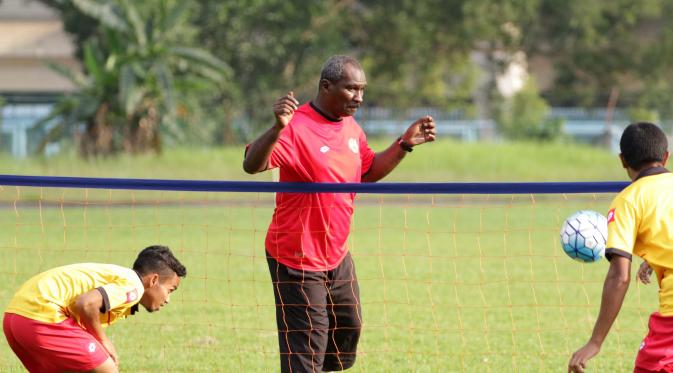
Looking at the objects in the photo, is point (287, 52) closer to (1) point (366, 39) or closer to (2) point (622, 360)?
(1) point (366, 39)

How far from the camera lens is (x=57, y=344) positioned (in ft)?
19.5

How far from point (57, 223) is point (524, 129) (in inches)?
774

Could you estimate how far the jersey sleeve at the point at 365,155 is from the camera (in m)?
6.82

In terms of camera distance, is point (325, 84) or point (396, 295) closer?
point (325, 84)

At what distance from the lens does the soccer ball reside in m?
5.97

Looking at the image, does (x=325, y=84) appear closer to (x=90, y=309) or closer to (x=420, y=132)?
(x=420, y=132)

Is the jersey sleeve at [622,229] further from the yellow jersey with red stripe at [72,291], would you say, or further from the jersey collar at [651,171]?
the yellow jersey with red stripe at [72,291]

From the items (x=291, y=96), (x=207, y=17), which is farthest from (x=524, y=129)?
(x=291, y=96)

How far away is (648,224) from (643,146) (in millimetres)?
378

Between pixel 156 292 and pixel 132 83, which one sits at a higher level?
pixel 132 83

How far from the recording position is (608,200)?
64.2 feet

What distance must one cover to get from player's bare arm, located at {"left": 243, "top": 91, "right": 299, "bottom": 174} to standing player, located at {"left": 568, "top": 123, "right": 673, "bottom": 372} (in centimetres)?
179

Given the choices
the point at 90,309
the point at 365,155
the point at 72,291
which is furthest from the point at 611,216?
the point at 72,291

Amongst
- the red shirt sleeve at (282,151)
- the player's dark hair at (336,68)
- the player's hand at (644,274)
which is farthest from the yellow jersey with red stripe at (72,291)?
the player's hand at (644,274)
